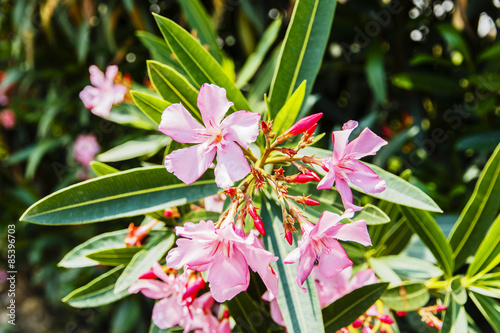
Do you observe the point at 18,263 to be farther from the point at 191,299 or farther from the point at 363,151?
the point at 363,151

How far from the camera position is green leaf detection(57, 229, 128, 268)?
2.76 feet

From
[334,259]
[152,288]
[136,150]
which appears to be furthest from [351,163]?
[136,150]

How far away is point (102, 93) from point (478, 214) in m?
1.06

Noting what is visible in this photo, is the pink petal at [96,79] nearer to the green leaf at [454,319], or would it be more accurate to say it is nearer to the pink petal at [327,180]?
the pink petal at [327,180]

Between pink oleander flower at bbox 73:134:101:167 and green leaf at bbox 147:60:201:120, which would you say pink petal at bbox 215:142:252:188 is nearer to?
green leaf at bbox 147:60:201:120

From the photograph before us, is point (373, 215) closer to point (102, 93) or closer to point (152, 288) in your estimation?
point (152, 288)

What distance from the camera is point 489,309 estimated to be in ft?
2.65

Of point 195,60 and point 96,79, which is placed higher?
point 195,60

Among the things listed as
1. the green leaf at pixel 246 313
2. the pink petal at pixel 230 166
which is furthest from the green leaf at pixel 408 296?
the pink petal at pixel 230 166

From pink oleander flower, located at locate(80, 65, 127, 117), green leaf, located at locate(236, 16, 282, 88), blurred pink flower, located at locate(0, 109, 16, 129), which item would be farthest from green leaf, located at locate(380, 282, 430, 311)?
blurred pink flower, located at locate(0, 109, 16, 129)

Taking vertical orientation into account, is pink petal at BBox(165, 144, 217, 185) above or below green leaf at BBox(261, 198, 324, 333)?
above

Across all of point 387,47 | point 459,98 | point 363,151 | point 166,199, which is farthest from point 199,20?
point 459,98

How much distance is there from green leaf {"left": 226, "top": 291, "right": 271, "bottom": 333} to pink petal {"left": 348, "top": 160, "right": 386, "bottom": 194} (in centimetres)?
34

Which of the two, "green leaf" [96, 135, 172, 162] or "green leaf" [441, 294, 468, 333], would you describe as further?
"green leaf" [96, 135, 172, 162]
